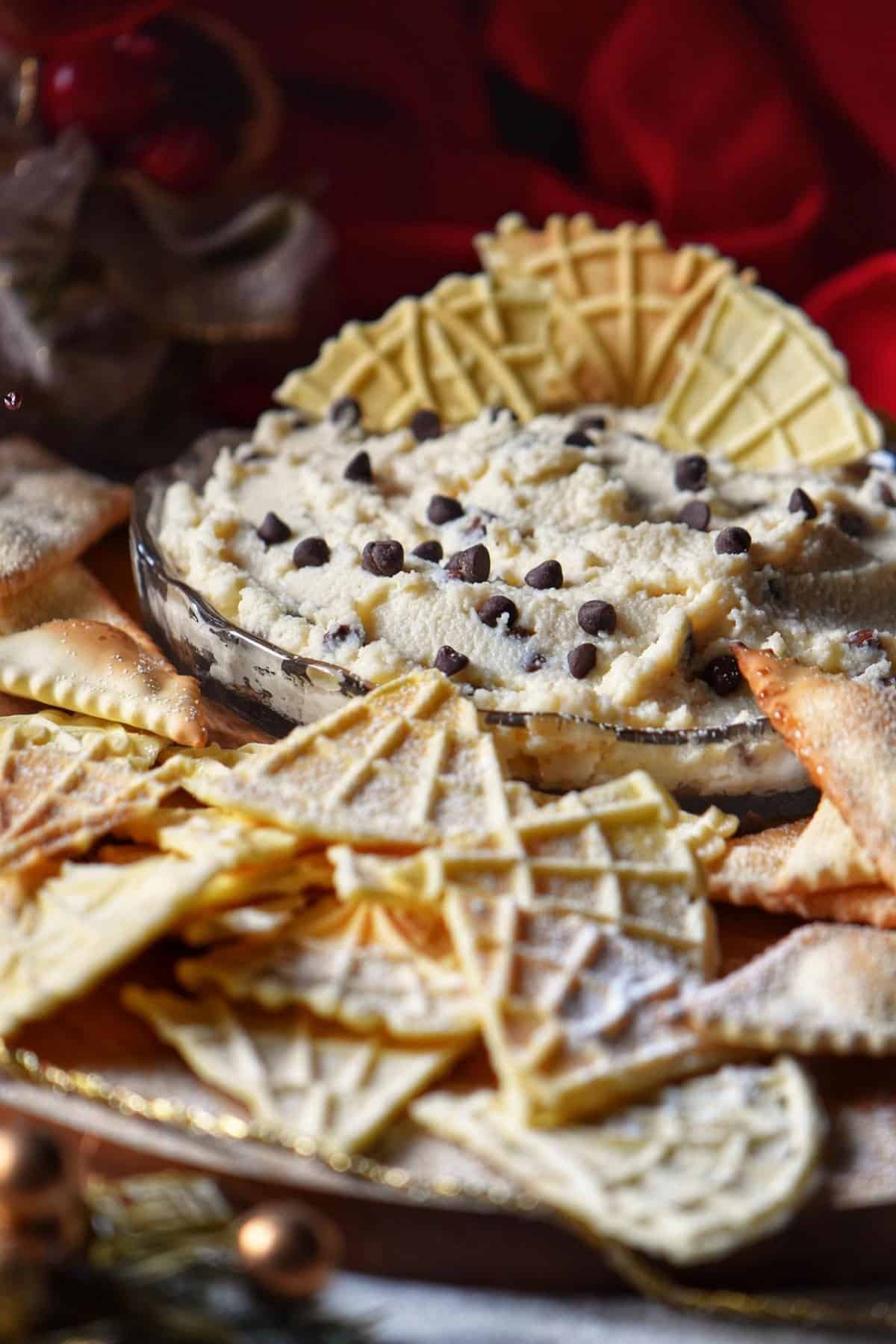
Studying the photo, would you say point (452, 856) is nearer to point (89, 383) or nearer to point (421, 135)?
point (89, 383)

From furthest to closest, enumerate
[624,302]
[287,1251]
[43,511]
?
[624,302] < [43,511] < [287,1251]

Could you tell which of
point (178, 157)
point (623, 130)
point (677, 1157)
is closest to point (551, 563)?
point (677, 1157)

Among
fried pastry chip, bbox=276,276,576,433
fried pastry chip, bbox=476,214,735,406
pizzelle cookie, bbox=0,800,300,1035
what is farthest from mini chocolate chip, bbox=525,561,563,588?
fried pastry chip, bbox=476,214,735,406

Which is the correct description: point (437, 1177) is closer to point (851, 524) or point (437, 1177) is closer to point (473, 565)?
point (473, 565)

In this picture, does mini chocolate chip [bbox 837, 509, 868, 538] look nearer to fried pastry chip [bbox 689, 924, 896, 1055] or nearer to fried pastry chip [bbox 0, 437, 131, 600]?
fried pastry chip [bbox 689, 924, 896, 1055]

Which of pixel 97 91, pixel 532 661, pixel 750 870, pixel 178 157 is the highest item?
pixel 97 91

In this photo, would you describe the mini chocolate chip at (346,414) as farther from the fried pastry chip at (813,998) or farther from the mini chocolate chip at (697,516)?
the fried pastry chip at (813,998)
